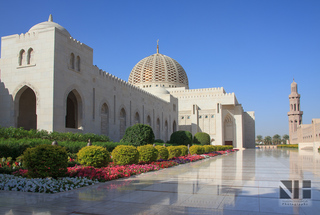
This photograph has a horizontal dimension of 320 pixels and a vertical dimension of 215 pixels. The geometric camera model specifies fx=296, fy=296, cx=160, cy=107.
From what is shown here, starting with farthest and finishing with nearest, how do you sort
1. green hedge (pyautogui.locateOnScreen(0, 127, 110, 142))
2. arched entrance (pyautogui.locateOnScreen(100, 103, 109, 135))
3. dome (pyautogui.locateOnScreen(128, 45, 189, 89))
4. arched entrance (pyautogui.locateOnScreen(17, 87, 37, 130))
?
dome (pyautogui.locateOnScreen(128, 45, 189, 89)) < arched entrance (pyautogui.locateOnScreen(100, 103, 109, 135)) < arched entrance (pyautogui.locateOnScreen(17, 87, 37, 130)) < green hedge (pyautogui.locateOnScreen(0, 127, 110, 142))

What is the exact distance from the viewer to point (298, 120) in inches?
2269

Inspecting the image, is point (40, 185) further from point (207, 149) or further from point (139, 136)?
point (207, 149)

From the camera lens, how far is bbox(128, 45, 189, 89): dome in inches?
1709

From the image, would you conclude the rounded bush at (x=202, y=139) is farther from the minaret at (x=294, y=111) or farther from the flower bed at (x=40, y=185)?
the minaret at (x=294, y=111)

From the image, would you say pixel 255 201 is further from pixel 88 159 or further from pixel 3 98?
pixel 3 98

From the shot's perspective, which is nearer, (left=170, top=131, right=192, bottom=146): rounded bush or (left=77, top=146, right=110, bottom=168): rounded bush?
(left=77, top=146, right=110, bottom=168): rounded bush

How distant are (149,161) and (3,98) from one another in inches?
393

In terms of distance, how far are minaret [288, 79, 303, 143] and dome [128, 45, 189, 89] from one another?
24.7m

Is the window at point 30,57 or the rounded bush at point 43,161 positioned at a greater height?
the window at point 30,57

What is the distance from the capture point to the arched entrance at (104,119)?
66.0ft

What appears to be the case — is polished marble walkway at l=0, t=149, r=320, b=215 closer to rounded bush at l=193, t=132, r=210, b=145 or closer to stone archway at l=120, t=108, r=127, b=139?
stone archway at l=120, t=108, r=127, b=139

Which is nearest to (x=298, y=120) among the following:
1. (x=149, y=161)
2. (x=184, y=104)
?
(x=184, y=104)

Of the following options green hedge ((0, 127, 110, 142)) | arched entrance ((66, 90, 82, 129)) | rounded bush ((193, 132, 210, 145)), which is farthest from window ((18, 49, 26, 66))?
rounded bush ((193, 132, 210, 145))

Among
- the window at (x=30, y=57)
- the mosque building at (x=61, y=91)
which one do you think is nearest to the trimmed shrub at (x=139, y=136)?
the mosque building at (x=61, y=91)
